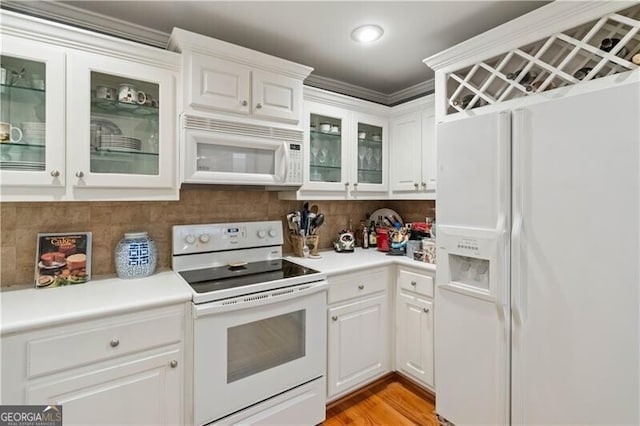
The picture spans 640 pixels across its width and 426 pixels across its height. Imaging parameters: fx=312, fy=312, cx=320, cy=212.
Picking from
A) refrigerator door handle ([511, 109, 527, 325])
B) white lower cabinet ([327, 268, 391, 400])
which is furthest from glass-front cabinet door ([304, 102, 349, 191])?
refrigerator door handle ([511, 109, 527, 325])

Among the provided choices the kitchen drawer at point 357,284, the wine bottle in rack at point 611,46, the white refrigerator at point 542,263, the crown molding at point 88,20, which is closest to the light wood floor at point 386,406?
the white refrigerator at point 542,263

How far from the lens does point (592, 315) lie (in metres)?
1.25

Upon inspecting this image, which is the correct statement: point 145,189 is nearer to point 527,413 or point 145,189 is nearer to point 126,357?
point 126,357

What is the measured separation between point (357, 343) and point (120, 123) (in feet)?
6.25

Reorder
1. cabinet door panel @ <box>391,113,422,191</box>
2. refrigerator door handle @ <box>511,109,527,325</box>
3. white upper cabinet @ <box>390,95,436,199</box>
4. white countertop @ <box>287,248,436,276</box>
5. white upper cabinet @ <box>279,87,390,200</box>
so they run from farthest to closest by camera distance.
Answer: cabinet door panel @ <box>391,113,422,191</box> < white upper cabinet @ <box>390,95,436,199</box> < white upper cabinet @ <box>279,87,390,200</box> < white countertop @ <box>287,248,436,276</box> < refrigerator door handle @ <box>511,109,527,325</box>

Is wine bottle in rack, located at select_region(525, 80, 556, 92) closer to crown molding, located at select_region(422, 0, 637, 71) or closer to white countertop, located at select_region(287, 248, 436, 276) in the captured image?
crown molding, located at select_region(422, 0, 637, 71)

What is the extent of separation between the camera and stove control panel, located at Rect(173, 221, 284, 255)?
191 cm

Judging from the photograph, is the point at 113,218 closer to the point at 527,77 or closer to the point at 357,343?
the point at 357,343

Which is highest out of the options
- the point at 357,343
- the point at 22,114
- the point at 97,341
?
the point at 22,114

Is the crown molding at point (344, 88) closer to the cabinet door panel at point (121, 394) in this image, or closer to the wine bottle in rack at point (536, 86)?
the wine bottle in rack at point (536, 86)

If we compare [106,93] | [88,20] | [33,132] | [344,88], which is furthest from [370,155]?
[33,132]

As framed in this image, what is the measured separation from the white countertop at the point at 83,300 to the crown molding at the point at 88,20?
4.53 feet

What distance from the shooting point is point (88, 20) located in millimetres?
1671

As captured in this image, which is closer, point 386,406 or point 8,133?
point 8,133
